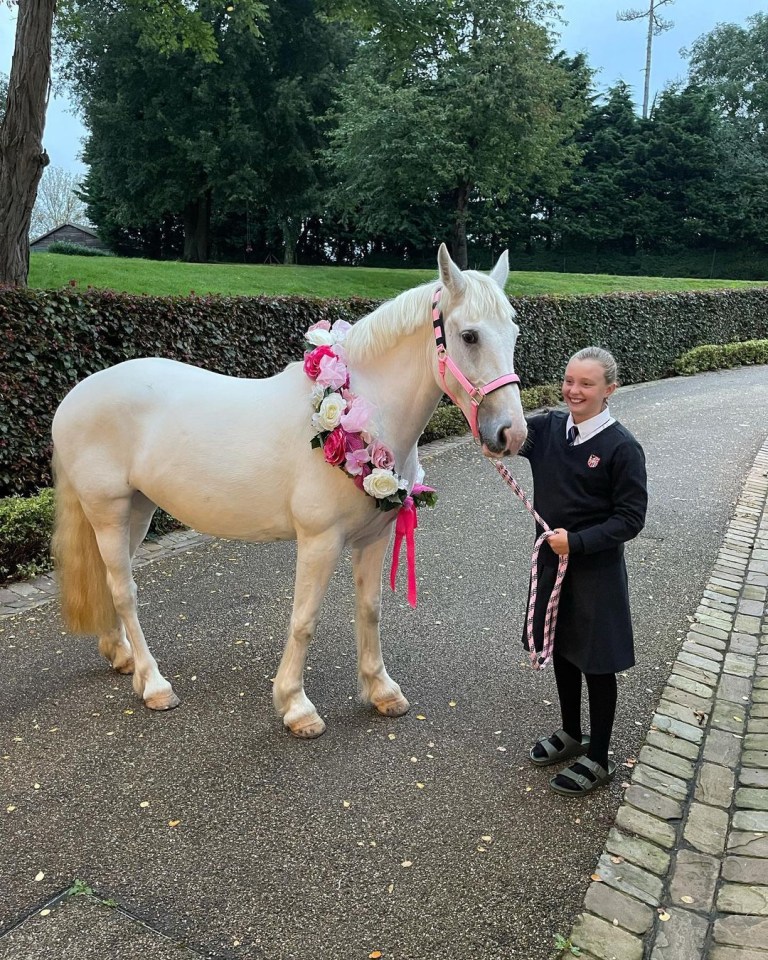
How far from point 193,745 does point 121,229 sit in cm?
4440

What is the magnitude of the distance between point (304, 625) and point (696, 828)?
190 centimetres

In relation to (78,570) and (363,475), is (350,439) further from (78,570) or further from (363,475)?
(78,570)

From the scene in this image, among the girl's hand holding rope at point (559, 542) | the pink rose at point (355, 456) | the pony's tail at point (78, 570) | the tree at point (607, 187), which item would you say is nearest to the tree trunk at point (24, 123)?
the pony's tail at point (78, 570)

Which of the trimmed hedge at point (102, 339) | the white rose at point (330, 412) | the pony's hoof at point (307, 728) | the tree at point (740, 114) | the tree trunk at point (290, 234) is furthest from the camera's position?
the tree at point (740, 114)


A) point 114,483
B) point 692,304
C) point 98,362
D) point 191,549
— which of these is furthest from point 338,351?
point 692,304

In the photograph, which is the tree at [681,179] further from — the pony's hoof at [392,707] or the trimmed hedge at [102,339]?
the pony's hoof at [392,707]

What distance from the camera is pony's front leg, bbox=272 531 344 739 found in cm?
310

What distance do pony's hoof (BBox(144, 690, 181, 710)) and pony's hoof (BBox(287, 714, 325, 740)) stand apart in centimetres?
69

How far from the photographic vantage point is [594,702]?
3004 millimetres

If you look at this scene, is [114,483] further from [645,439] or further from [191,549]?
[645,439]

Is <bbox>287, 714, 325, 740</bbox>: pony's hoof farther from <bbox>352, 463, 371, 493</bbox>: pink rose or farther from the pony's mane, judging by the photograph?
the pony's mane

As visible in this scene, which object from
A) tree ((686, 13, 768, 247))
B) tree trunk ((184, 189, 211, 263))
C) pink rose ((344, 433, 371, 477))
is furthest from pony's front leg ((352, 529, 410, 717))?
tree ((686, 13, 768, 247))

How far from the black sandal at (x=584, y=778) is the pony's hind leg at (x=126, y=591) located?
6.55ft

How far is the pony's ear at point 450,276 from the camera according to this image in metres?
2.57
